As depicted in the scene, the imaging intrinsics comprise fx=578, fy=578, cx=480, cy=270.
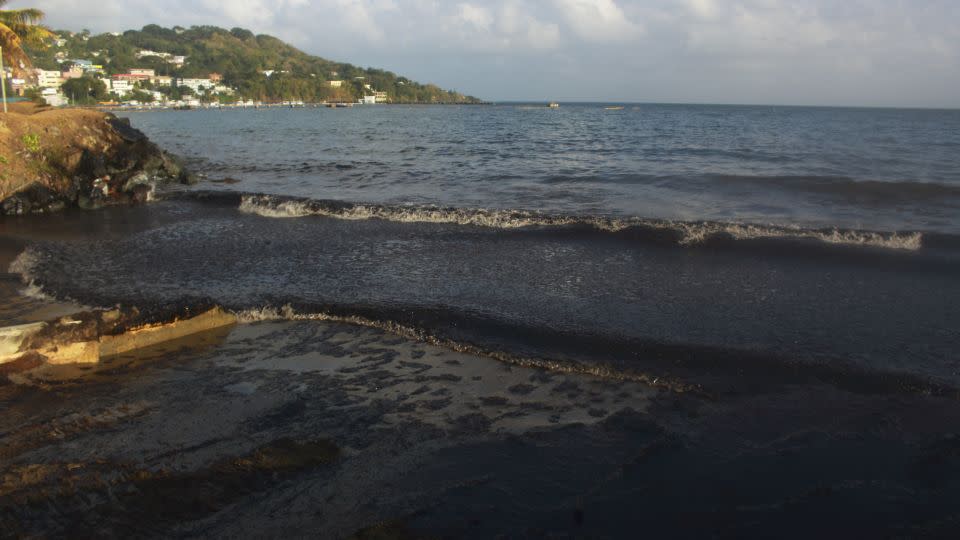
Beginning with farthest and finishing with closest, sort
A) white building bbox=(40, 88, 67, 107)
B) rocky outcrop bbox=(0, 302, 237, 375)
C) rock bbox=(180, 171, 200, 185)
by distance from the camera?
white building bbox=(40, 88, 67, 107) → rock bbox=(180, 171, 200, 185) → rocky outcrop bbox=(0, 302, 237, 375)

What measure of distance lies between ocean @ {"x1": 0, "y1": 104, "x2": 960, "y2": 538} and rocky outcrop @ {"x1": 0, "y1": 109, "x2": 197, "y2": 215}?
1117 mm

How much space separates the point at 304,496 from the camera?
422cm

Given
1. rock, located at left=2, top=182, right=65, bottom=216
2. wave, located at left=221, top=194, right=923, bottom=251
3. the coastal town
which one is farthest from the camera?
the coastal town

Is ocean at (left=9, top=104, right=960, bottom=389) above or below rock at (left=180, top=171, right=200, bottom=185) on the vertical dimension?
below

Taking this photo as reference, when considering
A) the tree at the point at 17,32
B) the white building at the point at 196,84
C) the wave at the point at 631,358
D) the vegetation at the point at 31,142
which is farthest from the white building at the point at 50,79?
the wave at the point at 631,358

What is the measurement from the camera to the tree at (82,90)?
130 m

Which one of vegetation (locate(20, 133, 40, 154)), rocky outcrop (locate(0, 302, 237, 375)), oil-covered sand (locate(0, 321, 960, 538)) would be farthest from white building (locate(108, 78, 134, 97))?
oil-covered sand (locate(0, 321, 960, 538))

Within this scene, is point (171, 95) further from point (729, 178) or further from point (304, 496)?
point (304, 496)

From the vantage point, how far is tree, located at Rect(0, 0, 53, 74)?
25.5 m

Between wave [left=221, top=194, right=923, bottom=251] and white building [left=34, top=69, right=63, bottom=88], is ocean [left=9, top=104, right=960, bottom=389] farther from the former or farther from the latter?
white building [left=34, top=69, right=63, bottom=88]

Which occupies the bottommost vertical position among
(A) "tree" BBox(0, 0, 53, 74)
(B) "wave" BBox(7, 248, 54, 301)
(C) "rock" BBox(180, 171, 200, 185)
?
(B) "wave" BBox(7, 248, 54, 301)

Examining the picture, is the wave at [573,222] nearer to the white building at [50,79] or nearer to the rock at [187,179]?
the rock at [187,179]

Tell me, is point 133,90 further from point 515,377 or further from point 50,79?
point 515,377

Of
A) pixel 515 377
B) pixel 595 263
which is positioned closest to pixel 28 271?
pixel 515 377
